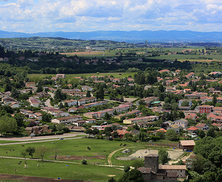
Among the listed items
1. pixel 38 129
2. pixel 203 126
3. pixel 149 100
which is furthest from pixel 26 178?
pixel 149 100

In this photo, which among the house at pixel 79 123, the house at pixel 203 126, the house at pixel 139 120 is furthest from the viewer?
the house at pixel 139 120

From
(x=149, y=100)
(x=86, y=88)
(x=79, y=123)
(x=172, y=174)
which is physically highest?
(x=86, y=88)

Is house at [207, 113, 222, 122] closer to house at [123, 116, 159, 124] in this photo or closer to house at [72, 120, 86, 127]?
house at [123, 116, 159, 124]

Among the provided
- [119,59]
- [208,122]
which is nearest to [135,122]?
[208,122]

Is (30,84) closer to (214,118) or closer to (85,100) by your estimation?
(85,100)

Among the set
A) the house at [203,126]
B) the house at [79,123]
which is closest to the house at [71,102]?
the house at [79,123]

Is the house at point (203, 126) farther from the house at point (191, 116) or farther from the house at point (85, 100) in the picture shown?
the house at point (85, 100)
